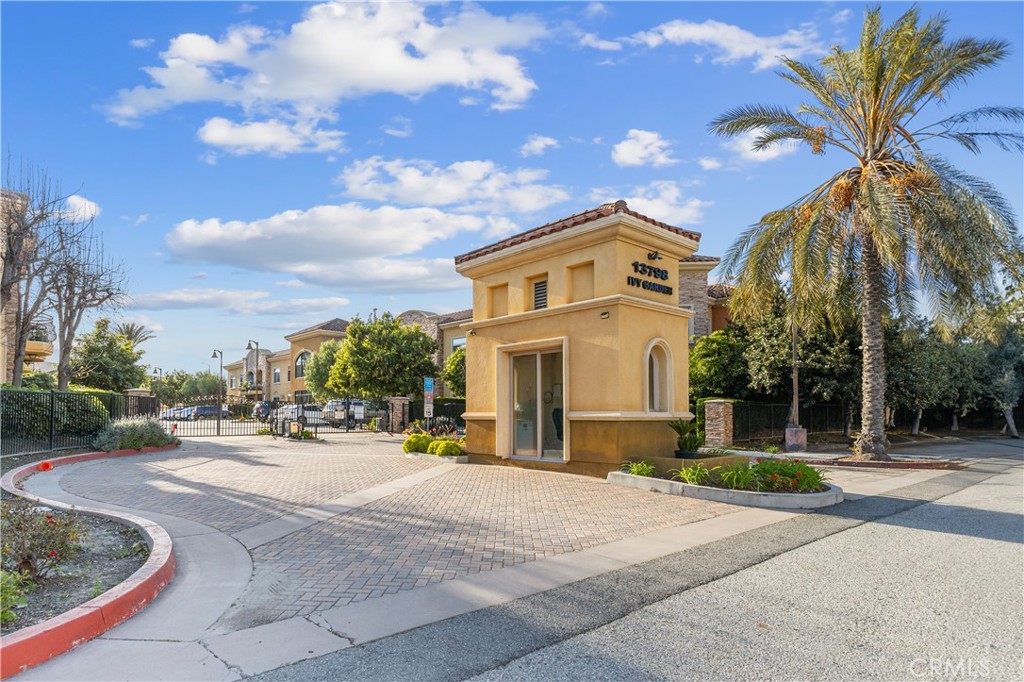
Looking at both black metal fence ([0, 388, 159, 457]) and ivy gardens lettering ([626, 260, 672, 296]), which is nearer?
ivy gardens lettering ([626, 260, 672, 296])

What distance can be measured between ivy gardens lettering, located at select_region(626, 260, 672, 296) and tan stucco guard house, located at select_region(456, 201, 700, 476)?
2 centimetres

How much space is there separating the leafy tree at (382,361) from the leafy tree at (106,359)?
1691cm

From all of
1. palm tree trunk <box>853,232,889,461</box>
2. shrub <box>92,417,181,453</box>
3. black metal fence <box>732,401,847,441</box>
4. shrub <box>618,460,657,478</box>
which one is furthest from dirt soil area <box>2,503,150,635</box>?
black metal fence <box>732,401,847,441</box>

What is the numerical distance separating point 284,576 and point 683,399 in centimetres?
1009

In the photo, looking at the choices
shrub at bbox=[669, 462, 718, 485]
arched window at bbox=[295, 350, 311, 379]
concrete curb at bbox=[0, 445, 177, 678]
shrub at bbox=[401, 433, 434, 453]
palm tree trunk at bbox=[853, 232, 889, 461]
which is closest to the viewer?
concrete curb at bbox=[0, 445, 177, 678]

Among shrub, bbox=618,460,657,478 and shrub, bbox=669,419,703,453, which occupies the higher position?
shrub, bbox=669,419,703,453

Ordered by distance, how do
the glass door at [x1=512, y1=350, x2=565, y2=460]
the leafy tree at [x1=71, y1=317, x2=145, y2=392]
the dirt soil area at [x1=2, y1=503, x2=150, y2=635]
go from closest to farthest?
the dirt soil area at [x1=2, y1=503, x2=150, y2=635]
the glass door at [x1=512, y1=350, x2=565, y2=460]
the leafy tree at [x1=71, y1=317, x2=145, y2=392]

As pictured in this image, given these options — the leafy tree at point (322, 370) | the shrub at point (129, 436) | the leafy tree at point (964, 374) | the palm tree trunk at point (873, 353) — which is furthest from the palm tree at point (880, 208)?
the leafy tree at point (322, 370)

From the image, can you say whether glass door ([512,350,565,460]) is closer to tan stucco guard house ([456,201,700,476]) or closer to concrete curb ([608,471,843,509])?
tan stucco guard house ([456,201,700,476])

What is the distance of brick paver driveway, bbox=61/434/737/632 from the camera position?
6.04 m

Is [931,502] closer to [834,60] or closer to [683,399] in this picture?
[683,399]

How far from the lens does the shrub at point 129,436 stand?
17.8 m

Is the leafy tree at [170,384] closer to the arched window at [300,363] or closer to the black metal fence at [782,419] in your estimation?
the arched window at [300,363]

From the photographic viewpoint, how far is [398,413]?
104 feet
